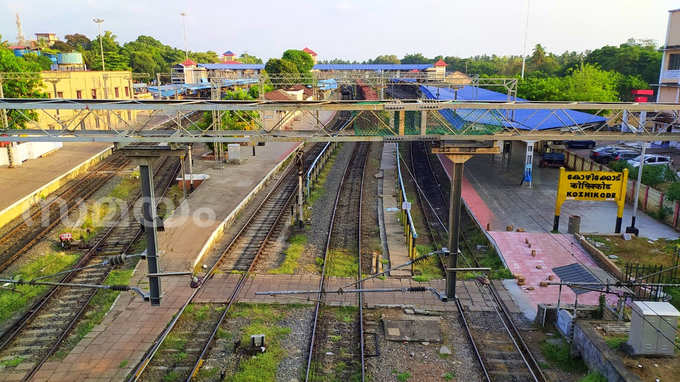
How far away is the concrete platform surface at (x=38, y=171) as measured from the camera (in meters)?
24.7

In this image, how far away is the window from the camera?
135 feet

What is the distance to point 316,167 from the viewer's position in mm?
32969

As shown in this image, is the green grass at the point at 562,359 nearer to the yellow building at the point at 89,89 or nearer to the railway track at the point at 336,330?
the railway track at the point at 336,330

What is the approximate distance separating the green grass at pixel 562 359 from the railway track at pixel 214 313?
789cm

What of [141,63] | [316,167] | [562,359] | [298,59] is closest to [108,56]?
[141,63]

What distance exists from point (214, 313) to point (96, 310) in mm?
3536

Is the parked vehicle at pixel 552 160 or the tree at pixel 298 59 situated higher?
the tree at pixel 298 59

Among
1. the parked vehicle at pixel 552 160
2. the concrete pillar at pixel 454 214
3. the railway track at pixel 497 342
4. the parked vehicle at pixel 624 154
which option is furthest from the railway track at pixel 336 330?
the parked vehicle at pixel 624 154

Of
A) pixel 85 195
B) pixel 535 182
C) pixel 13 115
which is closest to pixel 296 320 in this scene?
pixel 85 195

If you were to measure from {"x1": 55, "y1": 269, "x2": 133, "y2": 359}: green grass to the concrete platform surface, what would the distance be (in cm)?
952

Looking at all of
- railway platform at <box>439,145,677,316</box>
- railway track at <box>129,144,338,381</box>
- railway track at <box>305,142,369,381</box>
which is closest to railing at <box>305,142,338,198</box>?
railway track at <box>129,144,338,381</box>

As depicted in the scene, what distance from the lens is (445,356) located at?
39.1ft

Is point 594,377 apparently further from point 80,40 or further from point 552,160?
point 80,40

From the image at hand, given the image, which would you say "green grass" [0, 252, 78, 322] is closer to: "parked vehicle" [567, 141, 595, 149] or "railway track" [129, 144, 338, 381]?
"railway track" [129, 144, 338, 381]
